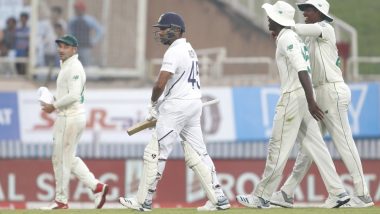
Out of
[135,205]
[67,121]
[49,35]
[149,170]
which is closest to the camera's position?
[149,170]

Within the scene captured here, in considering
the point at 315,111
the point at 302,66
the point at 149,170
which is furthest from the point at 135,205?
the point at 302,66

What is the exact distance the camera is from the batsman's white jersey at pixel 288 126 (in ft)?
54.3

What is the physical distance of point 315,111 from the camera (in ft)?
53.7

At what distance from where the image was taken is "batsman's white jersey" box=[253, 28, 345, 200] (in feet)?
54.3

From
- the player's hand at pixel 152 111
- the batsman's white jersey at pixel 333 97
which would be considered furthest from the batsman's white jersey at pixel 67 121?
the batsman's white jersey at pixel 333 97

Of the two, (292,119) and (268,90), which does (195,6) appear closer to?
(268,90)

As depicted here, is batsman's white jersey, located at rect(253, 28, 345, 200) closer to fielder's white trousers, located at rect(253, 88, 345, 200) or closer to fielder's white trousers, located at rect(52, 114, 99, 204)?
fielder's white trousers, located at rect(253, 88, 345, 200)

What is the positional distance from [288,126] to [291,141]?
0.18 metres

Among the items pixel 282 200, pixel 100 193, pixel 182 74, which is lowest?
pixel 100 193

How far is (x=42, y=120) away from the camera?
2606cm

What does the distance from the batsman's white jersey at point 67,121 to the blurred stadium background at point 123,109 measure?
6.29 m

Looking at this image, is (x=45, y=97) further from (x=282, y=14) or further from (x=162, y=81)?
(x=282, y=14)

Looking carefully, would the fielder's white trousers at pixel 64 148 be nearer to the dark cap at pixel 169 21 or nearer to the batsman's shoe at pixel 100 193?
the batsman's shoe at pixel 100 193

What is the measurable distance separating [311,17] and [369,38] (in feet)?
75.8
